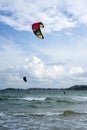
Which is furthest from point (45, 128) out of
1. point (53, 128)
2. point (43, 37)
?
point (43, 37)

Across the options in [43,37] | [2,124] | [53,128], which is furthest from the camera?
[2,124]

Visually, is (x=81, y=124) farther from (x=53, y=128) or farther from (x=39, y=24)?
(x=39, y=24)

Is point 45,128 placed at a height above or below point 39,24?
below

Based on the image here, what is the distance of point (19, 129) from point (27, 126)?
1.18 metres

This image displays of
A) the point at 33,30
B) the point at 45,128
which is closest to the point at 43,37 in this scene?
the point at 33,30

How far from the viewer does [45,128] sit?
651 inches

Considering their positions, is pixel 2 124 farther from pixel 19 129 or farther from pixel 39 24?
pixel 39 24

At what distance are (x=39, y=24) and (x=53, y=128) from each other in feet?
17.9

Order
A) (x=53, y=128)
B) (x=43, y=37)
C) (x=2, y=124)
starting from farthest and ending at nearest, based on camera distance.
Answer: (x=2, y=124) < (x=53, y=128) < (x=43, y=37)

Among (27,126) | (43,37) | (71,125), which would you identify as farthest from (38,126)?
(43,37)

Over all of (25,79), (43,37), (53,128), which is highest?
(43,37)

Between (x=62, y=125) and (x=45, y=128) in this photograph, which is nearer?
(x=45, y=128)

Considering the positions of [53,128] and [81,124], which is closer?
[53,128]

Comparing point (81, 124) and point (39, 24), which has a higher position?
point (39, 24)
